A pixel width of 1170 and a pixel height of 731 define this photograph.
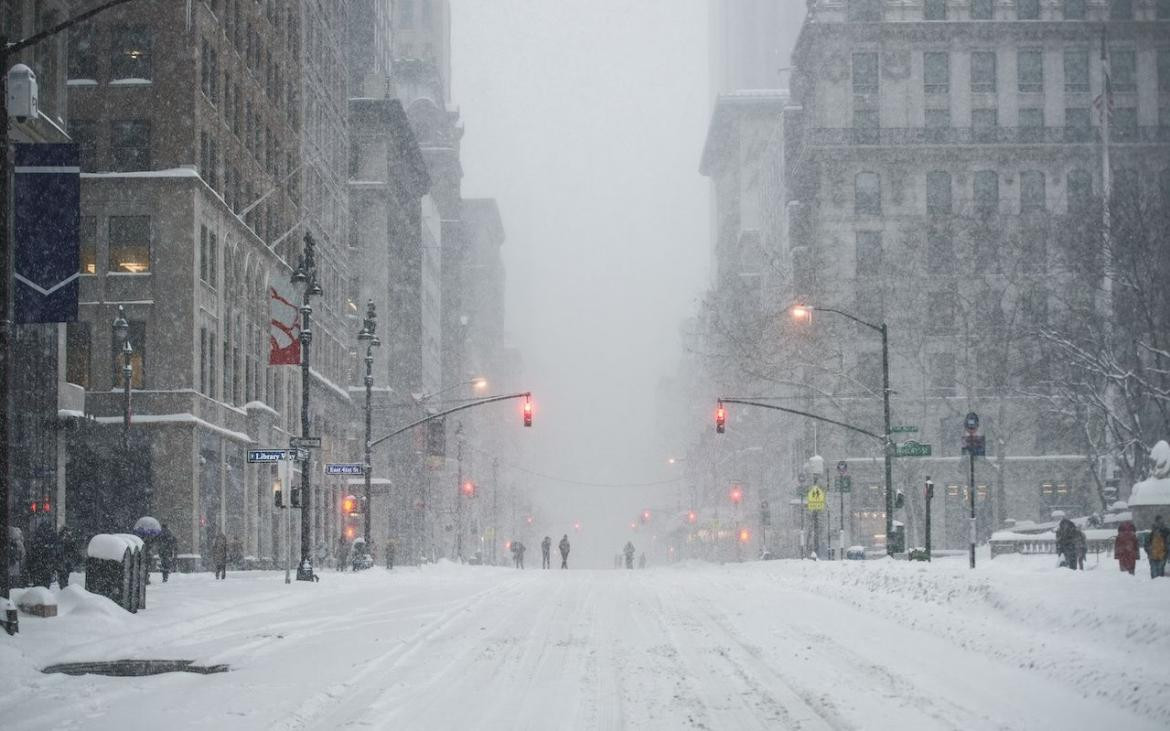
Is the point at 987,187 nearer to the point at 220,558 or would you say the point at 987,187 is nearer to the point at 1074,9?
the point at 1074,9

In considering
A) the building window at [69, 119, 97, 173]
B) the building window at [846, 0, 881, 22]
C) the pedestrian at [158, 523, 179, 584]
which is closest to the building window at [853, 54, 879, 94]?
the building window at [846, 0, 881, 22]

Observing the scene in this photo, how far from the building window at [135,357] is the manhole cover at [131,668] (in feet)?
109

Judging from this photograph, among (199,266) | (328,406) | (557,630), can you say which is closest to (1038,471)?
(328,406)

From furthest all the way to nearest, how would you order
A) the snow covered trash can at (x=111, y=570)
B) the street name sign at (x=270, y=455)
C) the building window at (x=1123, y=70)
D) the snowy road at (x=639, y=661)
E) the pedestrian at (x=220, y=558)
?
the building window at (x=1123, y=70) → the pedestrian at (x=220, y=558) → the street name sign at (x=270, y=455) → the snow covered trash can at (x=111, y=570) → the snowy road at (x=639, y=661)

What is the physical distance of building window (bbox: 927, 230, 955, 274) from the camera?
86438 millimetres

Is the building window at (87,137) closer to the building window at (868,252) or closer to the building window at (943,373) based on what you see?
the building window at (868,252)

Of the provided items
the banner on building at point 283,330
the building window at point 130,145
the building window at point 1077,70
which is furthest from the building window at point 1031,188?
the banner on building at point 283,330

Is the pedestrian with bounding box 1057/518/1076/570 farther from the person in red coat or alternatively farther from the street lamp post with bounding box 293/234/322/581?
the street lamp post with bounding box 293/234/322/581

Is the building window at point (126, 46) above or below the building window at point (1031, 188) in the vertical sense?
below

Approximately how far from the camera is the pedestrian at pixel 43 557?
27.1 metres

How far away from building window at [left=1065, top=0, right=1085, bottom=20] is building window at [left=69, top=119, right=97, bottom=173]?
219 ft

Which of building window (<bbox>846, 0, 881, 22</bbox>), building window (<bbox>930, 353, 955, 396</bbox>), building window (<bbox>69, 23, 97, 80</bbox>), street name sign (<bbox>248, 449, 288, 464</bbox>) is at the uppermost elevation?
building window (<bbox>846, 0, 881, 22</bbox>)

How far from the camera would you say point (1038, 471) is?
3435 inches

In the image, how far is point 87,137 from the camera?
163 ft
